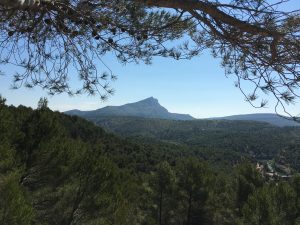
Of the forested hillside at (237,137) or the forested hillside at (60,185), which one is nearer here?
the forested hillside at (60,185)

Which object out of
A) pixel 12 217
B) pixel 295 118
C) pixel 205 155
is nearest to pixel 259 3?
pixel 295 118

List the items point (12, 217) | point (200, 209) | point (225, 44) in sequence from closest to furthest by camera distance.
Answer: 1. point (225, 44)
2. point (12, 217)
3. point (200, 209)

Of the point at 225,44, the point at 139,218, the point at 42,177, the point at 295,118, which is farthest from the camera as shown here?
the point at 139,218

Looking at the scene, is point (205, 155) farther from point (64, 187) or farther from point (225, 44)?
point (225, 44)

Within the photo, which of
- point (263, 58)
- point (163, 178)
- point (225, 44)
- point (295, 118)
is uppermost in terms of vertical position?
point (225, 44)

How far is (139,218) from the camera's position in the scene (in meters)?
16.8

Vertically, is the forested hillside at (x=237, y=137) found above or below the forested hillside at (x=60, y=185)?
below

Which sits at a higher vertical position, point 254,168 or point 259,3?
point 259,3

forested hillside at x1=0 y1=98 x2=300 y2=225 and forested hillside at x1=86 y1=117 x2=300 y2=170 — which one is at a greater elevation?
forested hillside at x1=0 y1=98 x2=300 y2=225

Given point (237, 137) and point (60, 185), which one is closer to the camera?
point (60, 185)

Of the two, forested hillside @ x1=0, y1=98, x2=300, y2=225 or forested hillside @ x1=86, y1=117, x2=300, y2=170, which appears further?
forested hillside @ x1=86, y1=117, x2=300, y2=170

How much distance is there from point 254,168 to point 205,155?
225 feet

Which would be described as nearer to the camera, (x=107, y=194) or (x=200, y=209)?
(x=107, y=194)

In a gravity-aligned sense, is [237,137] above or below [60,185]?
below
